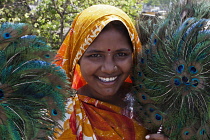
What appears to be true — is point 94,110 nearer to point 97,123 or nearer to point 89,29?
point 97,123

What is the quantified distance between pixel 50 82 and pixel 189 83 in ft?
2.35

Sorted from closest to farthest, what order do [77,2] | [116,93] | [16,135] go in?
1. [16,135]
2. [116,93]
3. [77,2]

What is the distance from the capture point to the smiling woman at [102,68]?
1.70m

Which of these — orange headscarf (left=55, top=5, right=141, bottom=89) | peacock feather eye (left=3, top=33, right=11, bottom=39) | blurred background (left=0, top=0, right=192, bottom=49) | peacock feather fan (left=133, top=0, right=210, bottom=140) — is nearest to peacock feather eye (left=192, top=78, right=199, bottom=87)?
peacock feather fan (left=133, top=0, right=210, bottom=140)

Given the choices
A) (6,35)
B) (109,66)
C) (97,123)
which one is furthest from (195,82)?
(6,35)

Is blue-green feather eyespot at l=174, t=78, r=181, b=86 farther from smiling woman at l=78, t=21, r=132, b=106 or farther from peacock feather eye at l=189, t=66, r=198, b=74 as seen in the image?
smiling woman at l=78, t=21, r=132, b=106

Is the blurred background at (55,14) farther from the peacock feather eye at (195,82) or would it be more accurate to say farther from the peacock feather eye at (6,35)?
the peacock feather eye at (195,82)

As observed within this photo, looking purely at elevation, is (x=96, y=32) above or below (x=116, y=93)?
above

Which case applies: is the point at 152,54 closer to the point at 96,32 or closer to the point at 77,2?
the point at 96,32

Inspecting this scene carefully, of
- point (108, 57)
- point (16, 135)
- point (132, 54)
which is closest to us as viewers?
point (16, 135)

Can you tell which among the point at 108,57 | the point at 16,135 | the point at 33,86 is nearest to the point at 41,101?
the point at 33,86

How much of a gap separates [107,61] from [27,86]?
0.54 metres

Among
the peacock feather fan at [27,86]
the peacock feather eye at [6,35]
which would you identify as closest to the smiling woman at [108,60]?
the peacock feather fan at [27,86]

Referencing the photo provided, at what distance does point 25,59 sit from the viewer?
53.5 inches
